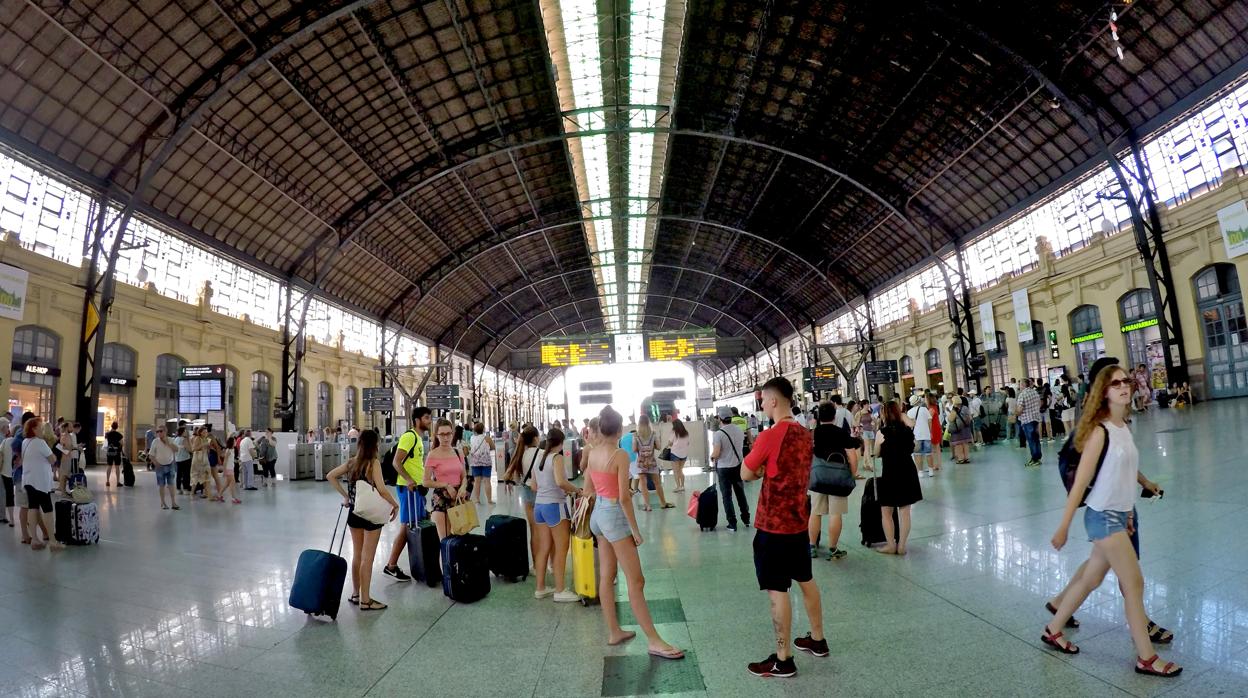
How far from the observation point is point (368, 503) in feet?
18.1

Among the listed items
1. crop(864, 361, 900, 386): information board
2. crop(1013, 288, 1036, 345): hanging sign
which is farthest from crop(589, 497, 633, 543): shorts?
crop(864, 361, 900, 386): information board

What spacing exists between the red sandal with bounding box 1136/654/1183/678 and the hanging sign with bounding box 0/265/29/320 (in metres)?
23.0

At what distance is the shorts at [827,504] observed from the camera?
6250 millimetres

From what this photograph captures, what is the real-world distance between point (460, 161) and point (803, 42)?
13814 mm

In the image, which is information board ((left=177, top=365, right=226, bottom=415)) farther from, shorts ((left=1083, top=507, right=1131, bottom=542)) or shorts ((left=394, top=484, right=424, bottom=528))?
shorts ((left=1083, top=507, right=1131, bottom=542))

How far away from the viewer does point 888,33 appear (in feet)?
66.5

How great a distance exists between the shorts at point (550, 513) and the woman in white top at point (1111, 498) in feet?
12.5

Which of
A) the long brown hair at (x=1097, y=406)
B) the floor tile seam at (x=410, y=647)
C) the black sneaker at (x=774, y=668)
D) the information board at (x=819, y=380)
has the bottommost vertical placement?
the floor tile seam at (x=410, y=647)

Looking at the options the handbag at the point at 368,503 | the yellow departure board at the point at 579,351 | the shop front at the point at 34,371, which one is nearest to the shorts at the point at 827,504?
the handbag at the point at 368,503

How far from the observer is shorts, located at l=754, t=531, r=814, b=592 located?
12.2ft

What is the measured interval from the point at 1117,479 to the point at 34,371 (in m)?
24.8

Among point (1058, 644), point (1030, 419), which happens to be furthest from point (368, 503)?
point (1030, 419)

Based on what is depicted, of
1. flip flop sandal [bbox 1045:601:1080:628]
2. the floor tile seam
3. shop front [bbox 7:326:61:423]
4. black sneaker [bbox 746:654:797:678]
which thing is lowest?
the floor tile seam

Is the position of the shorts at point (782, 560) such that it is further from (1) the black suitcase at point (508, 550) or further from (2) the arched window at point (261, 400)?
(2) the arched window at point (261, 400)
